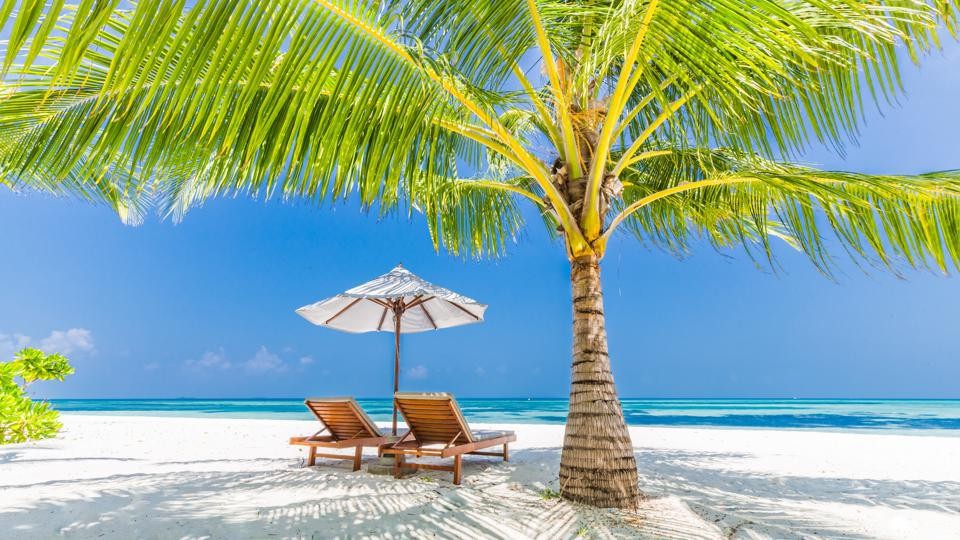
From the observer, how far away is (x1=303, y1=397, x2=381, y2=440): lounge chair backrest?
508 cm

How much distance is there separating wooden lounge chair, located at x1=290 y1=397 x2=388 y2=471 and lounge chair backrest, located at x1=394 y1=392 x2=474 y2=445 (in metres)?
0.46

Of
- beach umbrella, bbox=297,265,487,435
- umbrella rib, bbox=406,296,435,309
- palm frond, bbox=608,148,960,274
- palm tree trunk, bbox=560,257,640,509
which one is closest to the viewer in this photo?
palm frond, bbox=608,148,960,274

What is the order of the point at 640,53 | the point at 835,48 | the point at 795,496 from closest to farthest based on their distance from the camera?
the point at 640,53
the point at 835,48
the point at 795,496

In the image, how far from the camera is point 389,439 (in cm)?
534

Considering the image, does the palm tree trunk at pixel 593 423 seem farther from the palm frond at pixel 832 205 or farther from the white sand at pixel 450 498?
the palm frond at pixel 832 205

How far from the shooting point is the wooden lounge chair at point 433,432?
4535mm

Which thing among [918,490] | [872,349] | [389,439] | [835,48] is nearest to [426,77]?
[835,48]

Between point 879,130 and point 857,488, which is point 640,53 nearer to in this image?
point 857,488

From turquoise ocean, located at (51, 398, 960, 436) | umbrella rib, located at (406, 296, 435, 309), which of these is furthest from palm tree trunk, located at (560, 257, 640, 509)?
turquoise ocean, located at (51, 398, 960, 436)

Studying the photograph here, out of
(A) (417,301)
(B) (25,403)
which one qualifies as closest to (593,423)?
(A) (417,301)

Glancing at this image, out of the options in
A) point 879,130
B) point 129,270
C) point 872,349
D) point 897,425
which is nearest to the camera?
point 897,425

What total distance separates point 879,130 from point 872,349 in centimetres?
3704

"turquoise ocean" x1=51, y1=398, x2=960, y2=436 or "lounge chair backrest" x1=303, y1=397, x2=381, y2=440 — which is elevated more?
"lounge chair backrest" x1=303, y1=397, x2=381, y2=440

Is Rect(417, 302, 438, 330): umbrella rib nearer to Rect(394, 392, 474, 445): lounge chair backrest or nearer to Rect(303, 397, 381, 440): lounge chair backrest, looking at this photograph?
Rect(303, 397, 381, 440): lounge chair backrest
